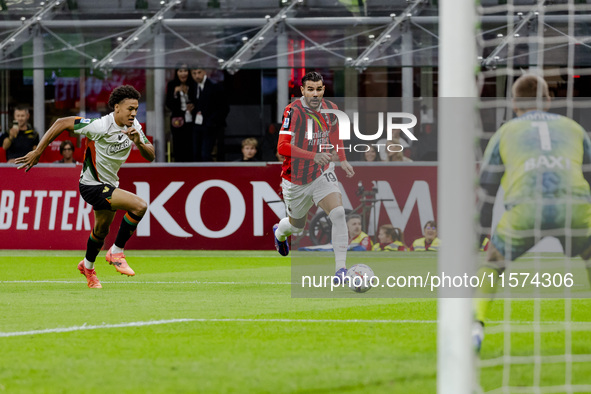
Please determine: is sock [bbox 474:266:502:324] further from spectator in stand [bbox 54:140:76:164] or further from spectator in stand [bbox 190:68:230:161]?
spectator in stand [bbox 190:68:230:161]

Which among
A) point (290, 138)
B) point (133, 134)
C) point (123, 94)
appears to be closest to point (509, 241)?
point (290, 138)

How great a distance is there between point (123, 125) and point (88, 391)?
5771mm

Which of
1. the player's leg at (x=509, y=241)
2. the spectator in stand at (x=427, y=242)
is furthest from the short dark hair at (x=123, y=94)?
the spectator in stand at (x=427, y=242)

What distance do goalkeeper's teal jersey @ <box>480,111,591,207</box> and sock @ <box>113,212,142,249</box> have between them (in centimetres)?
500

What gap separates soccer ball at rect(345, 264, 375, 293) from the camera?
9117 mm

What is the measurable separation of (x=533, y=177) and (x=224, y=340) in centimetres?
203

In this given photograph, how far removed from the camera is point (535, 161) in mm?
6121

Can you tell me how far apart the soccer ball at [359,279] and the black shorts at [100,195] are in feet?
8.19

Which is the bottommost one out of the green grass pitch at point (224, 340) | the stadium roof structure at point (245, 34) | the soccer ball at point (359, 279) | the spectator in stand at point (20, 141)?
the green grass pitch at point (224, 340)

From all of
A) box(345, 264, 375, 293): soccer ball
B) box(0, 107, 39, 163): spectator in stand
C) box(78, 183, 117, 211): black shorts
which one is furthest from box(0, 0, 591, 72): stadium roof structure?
box(345, 264, 375, 293): soccer ball

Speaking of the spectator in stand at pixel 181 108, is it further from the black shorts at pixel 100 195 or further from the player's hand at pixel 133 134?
the player's hand at pixel 133 134

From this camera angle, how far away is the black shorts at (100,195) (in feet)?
33.4

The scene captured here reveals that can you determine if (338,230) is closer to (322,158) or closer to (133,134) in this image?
(322,158)

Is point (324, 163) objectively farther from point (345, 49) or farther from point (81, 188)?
point (345, 49)
